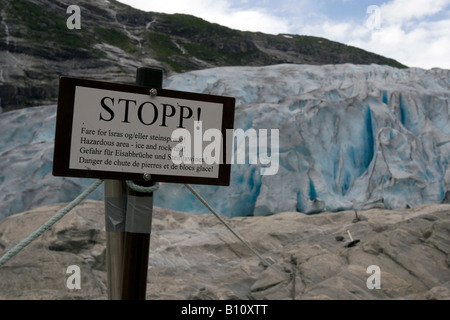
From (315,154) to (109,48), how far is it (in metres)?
21.6

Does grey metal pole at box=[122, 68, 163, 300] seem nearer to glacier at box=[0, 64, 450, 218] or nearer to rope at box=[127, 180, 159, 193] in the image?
rope at box=[127, 180, 159, 193]

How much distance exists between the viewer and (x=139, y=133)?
1.93 m

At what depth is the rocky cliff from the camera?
79.2ft

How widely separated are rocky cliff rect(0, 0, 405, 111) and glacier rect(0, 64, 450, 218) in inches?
336

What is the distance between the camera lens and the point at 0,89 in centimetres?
2244

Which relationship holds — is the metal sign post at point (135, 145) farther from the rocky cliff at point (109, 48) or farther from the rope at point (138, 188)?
the rocky cliff at point (109, 48)

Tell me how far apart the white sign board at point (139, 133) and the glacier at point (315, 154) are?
9885mm

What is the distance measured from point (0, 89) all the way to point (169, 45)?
17.9 metres

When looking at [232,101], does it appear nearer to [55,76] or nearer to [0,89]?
[0,89]

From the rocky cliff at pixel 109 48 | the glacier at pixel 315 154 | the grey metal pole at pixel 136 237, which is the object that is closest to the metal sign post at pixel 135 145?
the grey metal pole at pixel 136 237

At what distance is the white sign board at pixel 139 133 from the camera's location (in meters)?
1.85

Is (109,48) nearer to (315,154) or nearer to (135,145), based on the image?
(315,154)

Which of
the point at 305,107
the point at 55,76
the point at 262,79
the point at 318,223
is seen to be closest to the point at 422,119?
the point at 305,107

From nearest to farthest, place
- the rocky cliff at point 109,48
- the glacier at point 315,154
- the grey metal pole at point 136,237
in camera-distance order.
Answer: the grey metal pole at point 136,237 → the glacier at point 315,154 → the rocky cliff at point 109,48
